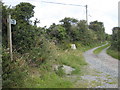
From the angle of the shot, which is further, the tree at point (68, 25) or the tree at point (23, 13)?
the tree at point (68, 25)

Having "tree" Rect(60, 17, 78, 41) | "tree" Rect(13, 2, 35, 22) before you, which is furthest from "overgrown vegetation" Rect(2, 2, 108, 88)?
"tree" Rect(60, 17, 78, 41)

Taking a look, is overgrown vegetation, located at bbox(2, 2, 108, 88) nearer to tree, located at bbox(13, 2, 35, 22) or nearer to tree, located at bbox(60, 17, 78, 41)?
tree, located at bbox(13, 2, 35, 22)

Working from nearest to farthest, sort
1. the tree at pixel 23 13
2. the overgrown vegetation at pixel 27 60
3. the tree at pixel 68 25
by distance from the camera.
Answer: the overgrown vegetation at pixel 27 60
the tree at pixel 23 13
the tree at pixel 68 25

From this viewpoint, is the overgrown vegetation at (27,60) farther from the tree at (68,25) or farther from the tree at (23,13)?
the tree at (68,25)

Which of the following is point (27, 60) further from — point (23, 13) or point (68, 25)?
point (68, 25)

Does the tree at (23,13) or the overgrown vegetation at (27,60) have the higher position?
the tree at (23,13)

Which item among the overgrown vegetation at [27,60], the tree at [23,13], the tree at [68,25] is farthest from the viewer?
the tree at [68,25]

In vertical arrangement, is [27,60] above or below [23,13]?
below

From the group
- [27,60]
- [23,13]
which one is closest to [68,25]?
[23,13]

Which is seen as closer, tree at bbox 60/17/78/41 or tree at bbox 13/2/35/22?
tree at bbox 13/2/35/22

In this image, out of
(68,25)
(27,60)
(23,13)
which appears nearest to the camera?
(27,60)

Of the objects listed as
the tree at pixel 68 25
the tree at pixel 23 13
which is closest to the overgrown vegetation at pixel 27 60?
the tree at pixel 23 13

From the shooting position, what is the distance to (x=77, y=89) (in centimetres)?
441

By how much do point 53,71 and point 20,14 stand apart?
2713mm
